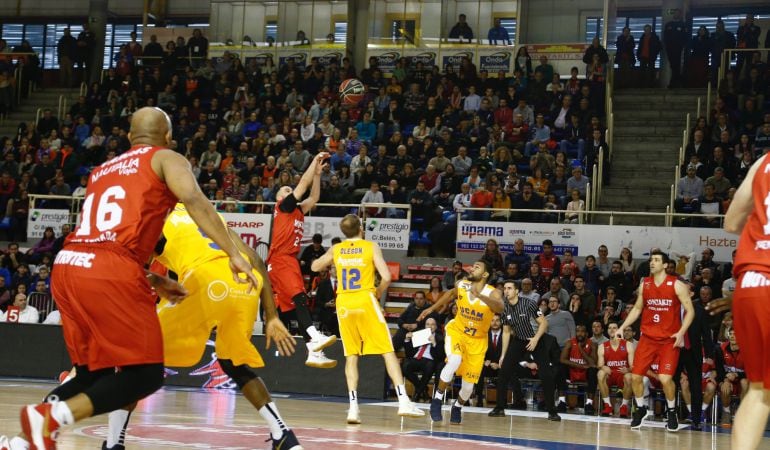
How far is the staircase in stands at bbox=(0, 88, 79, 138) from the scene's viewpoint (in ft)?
93.8

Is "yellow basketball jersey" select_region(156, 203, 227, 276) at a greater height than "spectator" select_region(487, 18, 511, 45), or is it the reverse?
"spectator" select_region(487, 18, 511, 45)

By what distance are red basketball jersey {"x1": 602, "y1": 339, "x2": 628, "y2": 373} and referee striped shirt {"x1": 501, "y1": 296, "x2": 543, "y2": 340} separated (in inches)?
73.8

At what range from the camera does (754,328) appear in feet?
14.3

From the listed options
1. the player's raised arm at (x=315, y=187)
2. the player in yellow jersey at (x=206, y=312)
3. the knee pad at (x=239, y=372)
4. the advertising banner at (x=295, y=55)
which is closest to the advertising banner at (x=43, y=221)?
the player's raised arm at (x=315, y=187)

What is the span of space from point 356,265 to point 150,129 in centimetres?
559

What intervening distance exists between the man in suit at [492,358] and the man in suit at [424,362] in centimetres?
78

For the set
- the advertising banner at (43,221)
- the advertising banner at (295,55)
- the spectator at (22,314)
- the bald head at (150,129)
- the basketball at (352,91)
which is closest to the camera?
the bald head at (150,129)

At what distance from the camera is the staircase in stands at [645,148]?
71.0ft

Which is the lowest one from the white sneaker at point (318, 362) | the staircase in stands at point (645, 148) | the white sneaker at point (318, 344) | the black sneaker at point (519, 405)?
the black sneaker at point (519, 405)

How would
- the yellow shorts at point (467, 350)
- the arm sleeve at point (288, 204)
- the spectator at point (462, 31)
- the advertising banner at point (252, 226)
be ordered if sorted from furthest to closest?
the spectator at point (462, 31) < the advertising banner at point (252, 226) < the yellow shorts at point (467, 350) < the arm sleeve at point (288, 204)

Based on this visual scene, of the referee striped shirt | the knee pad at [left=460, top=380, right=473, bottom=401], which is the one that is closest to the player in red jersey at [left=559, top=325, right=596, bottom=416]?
the referee striped shirt

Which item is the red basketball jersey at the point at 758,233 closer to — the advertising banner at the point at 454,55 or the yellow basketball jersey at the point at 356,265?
the yellow basketball jersey at the point at 356,265

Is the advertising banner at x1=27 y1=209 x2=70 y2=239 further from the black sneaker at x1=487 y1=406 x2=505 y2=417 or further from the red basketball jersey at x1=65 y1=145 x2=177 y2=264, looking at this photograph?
the red basketball jersey at x1=65 y1=145 x2=177 y2=264

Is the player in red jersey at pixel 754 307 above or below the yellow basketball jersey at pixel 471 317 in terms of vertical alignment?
above
